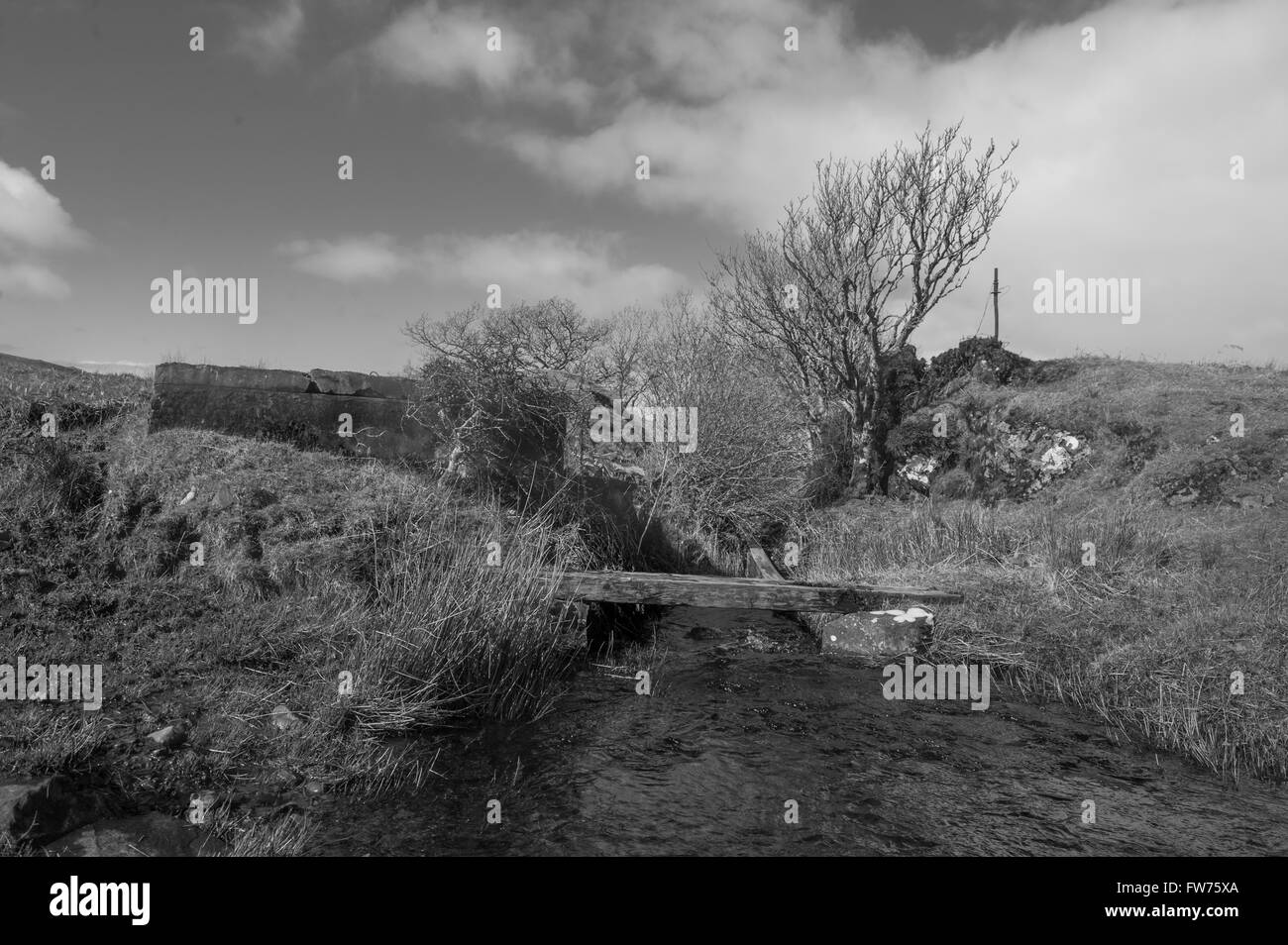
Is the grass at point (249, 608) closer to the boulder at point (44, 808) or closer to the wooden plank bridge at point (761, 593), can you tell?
the boulder at point (44, 808)

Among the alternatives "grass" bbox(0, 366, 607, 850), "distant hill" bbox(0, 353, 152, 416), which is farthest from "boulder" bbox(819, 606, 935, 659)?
"distant hill" bbox(0, 353, 152, 416)

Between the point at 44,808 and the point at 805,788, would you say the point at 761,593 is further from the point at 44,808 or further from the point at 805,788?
the point at 44,808

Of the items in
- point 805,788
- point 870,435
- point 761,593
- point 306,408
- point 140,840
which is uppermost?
point 870,435

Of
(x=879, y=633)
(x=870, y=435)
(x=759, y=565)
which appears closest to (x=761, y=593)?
(x=879, y=633)

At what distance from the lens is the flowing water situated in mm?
4086

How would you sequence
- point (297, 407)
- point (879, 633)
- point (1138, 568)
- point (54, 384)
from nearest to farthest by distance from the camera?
point (879, 633)
point (1138, 568)
point (54, 384)
point (297, 407)

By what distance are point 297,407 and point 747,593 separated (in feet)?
18.2

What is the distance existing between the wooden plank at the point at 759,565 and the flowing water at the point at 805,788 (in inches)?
139

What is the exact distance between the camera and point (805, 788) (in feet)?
15.7
